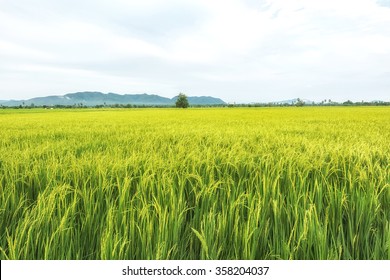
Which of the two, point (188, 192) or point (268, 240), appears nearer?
point (268, 240)

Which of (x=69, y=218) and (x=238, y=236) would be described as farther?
(x=69, y=218)

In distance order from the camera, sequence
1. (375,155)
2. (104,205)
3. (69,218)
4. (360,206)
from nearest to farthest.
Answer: (69,218)
(360,206)
(104,205)
(375,155)

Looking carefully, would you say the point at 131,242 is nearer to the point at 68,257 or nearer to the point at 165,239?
the point at 165,239

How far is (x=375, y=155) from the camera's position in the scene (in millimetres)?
3293

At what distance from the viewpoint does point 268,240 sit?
142 centimetres

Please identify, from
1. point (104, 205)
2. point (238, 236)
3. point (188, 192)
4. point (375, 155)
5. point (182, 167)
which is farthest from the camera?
point (375, 155)

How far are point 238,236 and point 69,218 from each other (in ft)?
3.46

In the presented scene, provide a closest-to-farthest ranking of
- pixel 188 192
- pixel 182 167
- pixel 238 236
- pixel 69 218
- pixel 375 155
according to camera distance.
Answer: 1. pixel 238 236
2. pixel 69 218
3. pixel 188 192
4. pixel 182 167
5. pixel 375 155

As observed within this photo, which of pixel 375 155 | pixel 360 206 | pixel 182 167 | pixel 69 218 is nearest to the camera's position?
pixel 69 218
